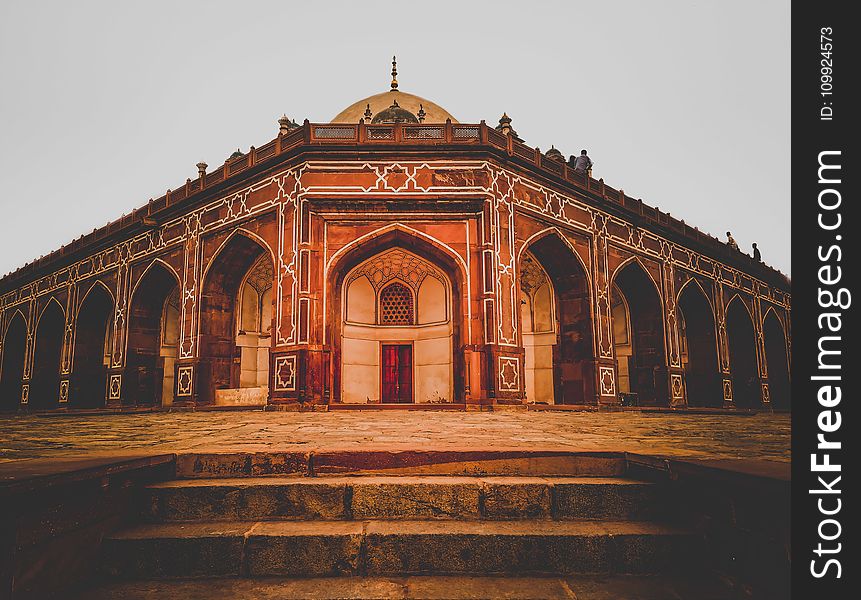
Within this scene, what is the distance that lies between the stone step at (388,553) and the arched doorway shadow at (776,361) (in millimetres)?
24312

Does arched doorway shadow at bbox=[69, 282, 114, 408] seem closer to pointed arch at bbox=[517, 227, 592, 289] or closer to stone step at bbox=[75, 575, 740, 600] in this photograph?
pointed arch at bbox=[517, 227, 592, 289]

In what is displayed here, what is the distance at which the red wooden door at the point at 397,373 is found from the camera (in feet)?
53.2

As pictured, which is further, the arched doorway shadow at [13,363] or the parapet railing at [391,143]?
the arched doorway shadow at [13,363]

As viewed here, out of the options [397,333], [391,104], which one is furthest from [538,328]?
[391,104]

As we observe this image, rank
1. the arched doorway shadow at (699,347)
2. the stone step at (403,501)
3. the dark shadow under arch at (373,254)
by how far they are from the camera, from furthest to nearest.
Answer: the arched doorway shadow at (699,347), the dark shadow under arch at (373,254), the stone step at (403,501)

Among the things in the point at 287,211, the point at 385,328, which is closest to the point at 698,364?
the point at 385,328

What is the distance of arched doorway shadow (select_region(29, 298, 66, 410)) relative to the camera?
2197 cm

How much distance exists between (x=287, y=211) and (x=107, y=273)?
949cm

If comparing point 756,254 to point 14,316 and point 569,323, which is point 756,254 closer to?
point 569,323

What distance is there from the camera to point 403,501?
2.35 meters

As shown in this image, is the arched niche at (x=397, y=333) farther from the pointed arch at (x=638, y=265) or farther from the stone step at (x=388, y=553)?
the stone step at (x=388, y=553)

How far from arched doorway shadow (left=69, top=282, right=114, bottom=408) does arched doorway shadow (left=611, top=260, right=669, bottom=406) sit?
1744 cm

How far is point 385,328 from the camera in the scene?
54.0 feet

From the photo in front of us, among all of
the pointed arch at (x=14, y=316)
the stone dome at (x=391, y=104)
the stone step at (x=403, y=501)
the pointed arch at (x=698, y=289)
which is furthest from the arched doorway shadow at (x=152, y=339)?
the pointed arch at (x=698, y=289)
